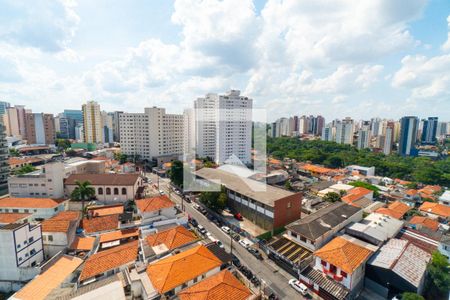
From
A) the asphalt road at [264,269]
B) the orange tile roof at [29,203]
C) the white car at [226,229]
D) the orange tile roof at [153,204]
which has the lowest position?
the asphalt road at [264,269]

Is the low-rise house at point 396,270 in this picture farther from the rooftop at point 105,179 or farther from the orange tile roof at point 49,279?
the rooftop at point 105,179

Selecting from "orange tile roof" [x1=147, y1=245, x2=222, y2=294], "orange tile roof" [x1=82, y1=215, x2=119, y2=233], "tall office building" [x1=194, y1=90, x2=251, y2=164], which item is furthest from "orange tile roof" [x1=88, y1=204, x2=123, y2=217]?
"tall office building" [x1=194, y1=90, x2=251, y2=164]

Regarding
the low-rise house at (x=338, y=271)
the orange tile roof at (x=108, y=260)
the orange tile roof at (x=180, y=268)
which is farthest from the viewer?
the orange tile roof at (x=108, y=260)

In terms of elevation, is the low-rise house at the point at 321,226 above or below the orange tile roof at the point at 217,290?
above

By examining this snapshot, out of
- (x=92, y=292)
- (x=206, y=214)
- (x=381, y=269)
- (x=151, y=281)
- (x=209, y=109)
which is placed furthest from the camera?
(x=209, y=109)

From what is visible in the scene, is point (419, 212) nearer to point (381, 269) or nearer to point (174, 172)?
point (381, 269)

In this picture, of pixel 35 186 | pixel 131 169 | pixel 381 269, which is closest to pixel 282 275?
pixel 381 269

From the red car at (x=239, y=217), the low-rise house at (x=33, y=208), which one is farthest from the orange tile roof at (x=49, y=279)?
the red car at (x=239, y=217)
